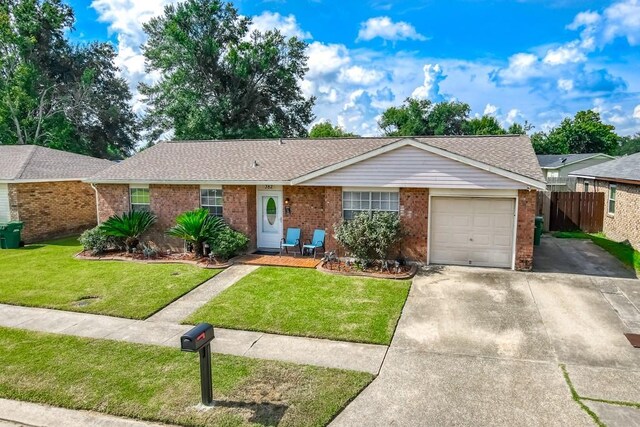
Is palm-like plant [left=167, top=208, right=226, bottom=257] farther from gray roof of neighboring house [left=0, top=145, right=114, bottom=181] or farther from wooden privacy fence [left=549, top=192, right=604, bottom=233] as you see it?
wooden privacy fence [left=549, top=192, right=604, bottom=233]

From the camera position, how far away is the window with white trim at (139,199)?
50.0ft

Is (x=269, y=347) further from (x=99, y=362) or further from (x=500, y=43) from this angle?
(x=500, y=43)

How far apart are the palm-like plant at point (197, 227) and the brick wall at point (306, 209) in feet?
7.89

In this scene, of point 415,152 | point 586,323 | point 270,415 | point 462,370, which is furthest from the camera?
point 415,152

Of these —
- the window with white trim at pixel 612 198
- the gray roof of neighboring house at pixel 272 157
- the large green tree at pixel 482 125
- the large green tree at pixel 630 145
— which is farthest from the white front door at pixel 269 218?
the large green tree at pixel 630 145

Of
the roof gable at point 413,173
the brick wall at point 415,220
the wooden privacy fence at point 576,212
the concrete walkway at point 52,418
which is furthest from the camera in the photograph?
the wooden privacy fence at point 576,212

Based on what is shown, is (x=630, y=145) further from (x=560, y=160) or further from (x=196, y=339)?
(x=196, y=339)

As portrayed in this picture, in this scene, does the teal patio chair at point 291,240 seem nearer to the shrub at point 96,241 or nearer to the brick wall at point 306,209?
the brick wall at point 306,209

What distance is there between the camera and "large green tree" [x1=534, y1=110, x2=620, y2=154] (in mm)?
56312

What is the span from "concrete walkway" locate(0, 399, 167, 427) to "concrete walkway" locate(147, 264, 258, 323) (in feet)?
10.1

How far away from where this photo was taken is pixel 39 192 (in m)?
17.7

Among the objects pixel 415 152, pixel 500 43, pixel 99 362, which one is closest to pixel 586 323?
pixel 415 152

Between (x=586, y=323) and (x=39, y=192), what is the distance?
19911mm

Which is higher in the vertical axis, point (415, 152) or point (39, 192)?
point (415, 152)
